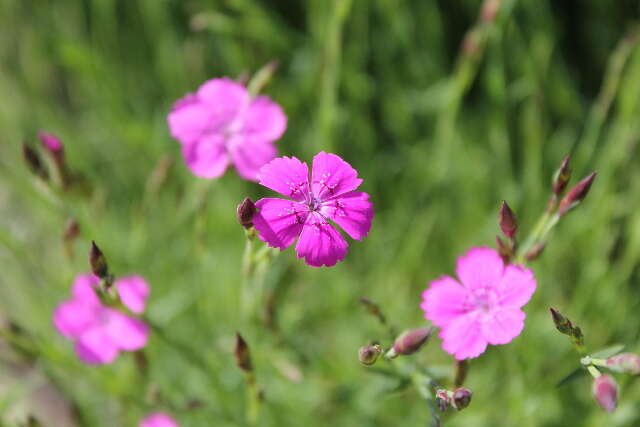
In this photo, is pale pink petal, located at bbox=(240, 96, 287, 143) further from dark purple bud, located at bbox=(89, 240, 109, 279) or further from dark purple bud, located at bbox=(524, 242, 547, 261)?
dark purple bud, located at bbox=(524, 242, 547, 261)

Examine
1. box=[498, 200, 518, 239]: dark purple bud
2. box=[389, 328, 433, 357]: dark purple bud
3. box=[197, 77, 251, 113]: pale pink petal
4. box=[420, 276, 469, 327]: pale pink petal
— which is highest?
box=[197, 77, 251, 113]: pale pink petal

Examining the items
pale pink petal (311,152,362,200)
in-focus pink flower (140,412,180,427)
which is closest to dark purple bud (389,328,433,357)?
pale pink petal (311,152,362,200)

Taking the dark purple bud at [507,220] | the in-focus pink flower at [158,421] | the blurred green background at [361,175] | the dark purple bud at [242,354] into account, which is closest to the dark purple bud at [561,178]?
the dark purple bud at [507,220]

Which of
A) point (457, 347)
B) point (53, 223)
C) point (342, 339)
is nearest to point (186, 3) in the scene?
point (53, 223)

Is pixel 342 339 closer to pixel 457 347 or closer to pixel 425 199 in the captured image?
pixel 425 199

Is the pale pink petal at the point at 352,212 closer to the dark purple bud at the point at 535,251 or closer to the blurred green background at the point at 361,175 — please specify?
the dark purple bud at the point at 535,251

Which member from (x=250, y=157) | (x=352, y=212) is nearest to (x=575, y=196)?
(x=352, y=212)
